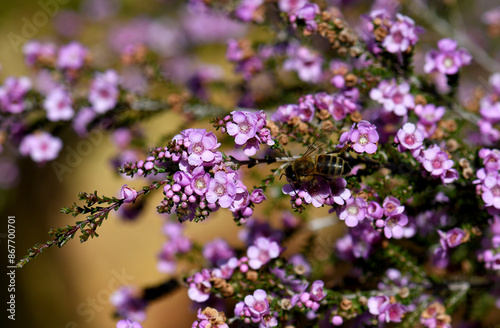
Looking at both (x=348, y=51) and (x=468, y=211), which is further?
(x=348, y=51)

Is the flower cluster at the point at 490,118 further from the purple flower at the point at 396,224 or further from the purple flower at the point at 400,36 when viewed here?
the purple flower at the point at 396,224

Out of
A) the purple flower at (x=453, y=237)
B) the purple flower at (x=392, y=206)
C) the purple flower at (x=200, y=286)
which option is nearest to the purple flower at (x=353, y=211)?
→ the purple flower at (x=392, y=206)

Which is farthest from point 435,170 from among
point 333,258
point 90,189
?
point 90,189

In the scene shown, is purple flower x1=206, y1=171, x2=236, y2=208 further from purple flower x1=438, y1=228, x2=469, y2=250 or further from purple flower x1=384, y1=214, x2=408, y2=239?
purple flower x1=438, y1=228, x2=469, y2=250

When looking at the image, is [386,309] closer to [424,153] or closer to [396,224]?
[396,224]

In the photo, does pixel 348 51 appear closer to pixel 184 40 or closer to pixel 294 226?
pixel 294 226

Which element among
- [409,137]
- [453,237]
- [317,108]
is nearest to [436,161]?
[409,137]
